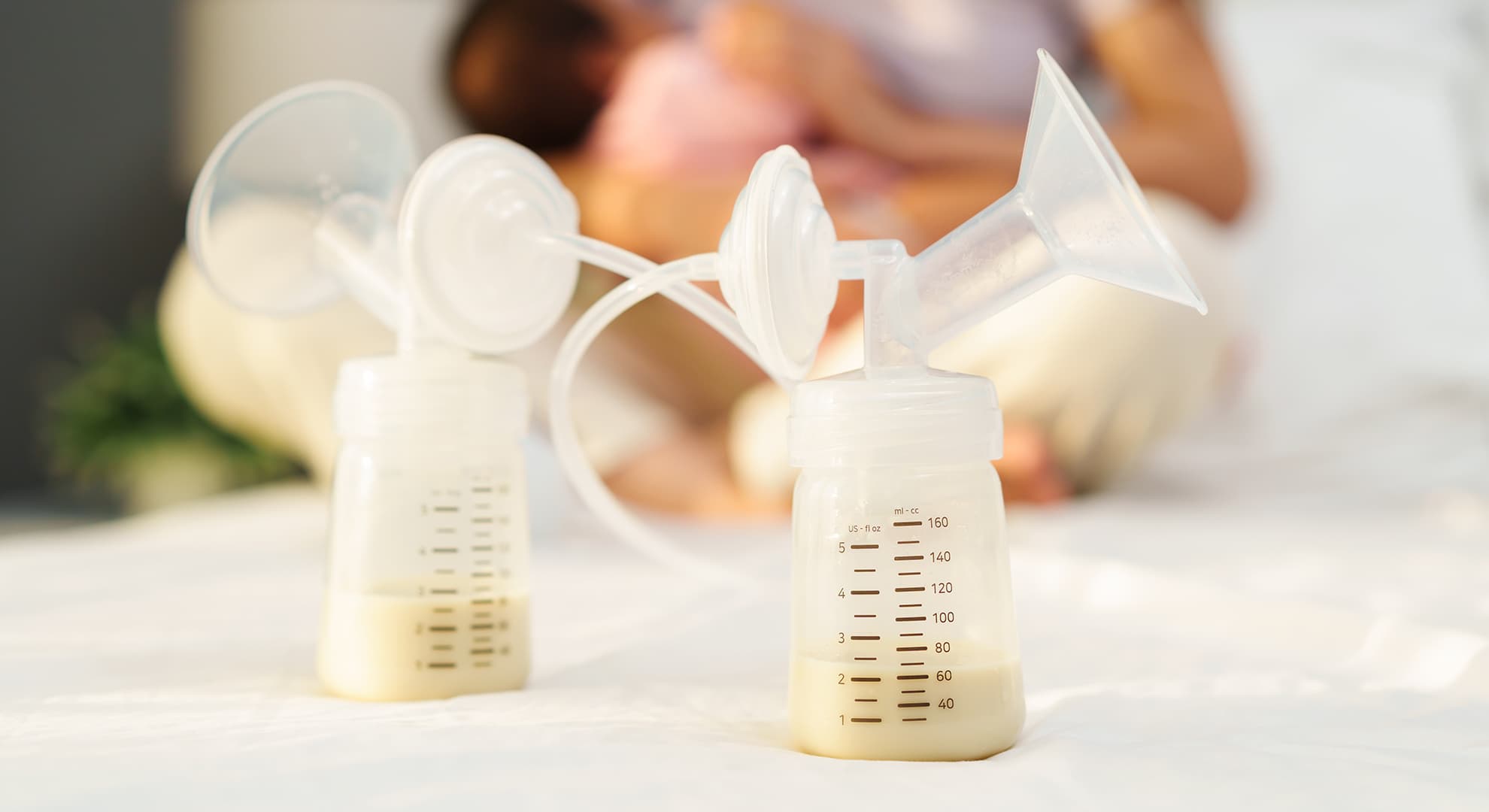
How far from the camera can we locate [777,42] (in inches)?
50.0

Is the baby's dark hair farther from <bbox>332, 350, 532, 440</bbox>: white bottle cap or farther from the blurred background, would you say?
<bbox>332, 350, 532, 440</bbox>: white bottle cap

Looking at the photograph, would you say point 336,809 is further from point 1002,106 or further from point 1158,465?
point 1002,106

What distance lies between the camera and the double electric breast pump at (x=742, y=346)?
372mm

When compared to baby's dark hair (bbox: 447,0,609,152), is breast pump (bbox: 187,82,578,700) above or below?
below

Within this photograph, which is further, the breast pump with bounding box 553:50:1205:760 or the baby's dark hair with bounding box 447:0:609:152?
the baby's dark hair with bounding box 447:0:609:152

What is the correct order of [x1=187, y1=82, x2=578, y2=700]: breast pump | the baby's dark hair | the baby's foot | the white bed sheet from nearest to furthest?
the white bed sheet
[x1=187, y1=82, x2=578, y2=700]: breast pump
the baby's foot
the baby's dark hair

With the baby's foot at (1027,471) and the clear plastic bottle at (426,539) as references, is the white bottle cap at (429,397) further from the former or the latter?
the baby's foot at (1027,471)

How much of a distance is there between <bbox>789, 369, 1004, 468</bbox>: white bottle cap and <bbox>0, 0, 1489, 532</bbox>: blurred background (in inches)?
37.8

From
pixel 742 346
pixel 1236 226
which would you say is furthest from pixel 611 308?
pixel 1236 226

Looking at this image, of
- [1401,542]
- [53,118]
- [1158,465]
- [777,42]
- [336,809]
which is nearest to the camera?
[336,809]

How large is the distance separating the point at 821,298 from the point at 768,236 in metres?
0.04

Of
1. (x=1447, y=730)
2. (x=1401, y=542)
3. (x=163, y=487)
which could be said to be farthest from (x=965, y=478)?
(x=163, y=487)

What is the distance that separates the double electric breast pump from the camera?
14.6 inches

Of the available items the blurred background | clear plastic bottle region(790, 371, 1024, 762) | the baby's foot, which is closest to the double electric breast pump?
clear plastic bottle region(790, 371, 1024, 762)
